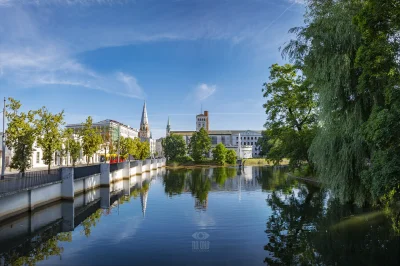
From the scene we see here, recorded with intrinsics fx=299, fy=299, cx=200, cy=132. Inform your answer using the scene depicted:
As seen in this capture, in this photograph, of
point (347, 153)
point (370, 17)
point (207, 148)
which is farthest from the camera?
point (207, 148)

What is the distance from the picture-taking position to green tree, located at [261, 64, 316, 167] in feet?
116

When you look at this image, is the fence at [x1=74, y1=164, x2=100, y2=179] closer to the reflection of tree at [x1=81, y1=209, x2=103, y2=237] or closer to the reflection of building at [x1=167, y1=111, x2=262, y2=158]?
the reflection of tree at [x1=81, y1=209, x2=103, y2=237]

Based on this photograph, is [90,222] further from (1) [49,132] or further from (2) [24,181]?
(1) [49,132]

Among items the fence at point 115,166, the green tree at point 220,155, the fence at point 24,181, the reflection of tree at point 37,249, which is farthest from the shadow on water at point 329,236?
the green tree at point 220,155

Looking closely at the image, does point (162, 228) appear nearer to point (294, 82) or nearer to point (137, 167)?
point (294, 82)

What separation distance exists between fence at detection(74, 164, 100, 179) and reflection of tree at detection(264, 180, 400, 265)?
1809 cm

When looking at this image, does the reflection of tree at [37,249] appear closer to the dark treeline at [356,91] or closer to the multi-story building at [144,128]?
the dark treeline at [356,91]

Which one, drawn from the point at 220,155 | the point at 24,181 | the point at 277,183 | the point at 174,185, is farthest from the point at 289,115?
the point at 220,155

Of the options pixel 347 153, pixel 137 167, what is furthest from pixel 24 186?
pixel 137 167

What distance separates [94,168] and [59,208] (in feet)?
38.6

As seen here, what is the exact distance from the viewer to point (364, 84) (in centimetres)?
1582

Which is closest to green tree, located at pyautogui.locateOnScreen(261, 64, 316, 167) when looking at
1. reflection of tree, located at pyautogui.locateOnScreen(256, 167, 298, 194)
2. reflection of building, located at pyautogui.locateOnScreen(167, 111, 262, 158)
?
reflection of tree, located at pyautogui.locateOnScreen(256, 167, 298, 194)

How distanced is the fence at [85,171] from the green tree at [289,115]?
22.4 metres

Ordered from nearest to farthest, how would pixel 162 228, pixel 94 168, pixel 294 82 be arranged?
pixel 162 228, pixel 94 168, pixel 294 82
